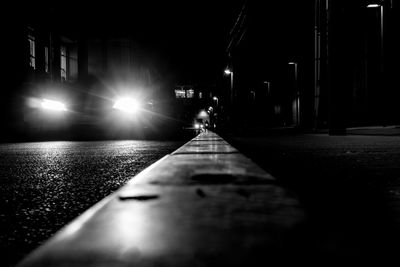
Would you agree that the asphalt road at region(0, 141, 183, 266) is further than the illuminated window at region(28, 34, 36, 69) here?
No

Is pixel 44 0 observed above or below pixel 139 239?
above

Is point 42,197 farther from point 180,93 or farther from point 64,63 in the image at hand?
point 180,93

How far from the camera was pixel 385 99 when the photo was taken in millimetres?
20703

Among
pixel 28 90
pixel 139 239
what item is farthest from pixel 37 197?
pixel 28 90

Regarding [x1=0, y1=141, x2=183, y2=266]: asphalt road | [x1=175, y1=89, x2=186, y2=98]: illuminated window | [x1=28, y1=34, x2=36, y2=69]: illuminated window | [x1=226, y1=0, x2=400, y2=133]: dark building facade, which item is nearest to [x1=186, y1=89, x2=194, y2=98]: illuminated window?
[x1=175, y1=89, x2=186, y2=98]: illuminated window

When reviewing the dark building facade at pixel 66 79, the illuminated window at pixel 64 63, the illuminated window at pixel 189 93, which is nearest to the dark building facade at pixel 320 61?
the dark building facade at pixel 66 79

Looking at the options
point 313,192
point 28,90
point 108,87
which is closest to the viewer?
point 313,192

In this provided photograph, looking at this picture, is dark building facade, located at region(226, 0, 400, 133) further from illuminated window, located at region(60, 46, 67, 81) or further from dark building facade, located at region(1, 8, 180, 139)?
illuminated window, located at region(60, 46, 67, 81)

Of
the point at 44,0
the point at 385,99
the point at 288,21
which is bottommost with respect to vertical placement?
the point at 385,99

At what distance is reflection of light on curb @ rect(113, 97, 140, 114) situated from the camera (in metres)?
22.9

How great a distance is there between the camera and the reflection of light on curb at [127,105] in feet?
75.2

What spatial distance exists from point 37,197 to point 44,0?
828 inches

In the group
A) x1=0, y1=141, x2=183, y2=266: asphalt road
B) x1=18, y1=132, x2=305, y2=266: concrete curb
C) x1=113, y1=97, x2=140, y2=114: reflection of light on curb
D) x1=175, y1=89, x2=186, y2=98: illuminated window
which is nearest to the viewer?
x1=18, y1=132, x2=305, y2=266: concrete curb

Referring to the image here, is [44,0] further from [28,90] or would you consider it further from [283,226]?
[283,226]
